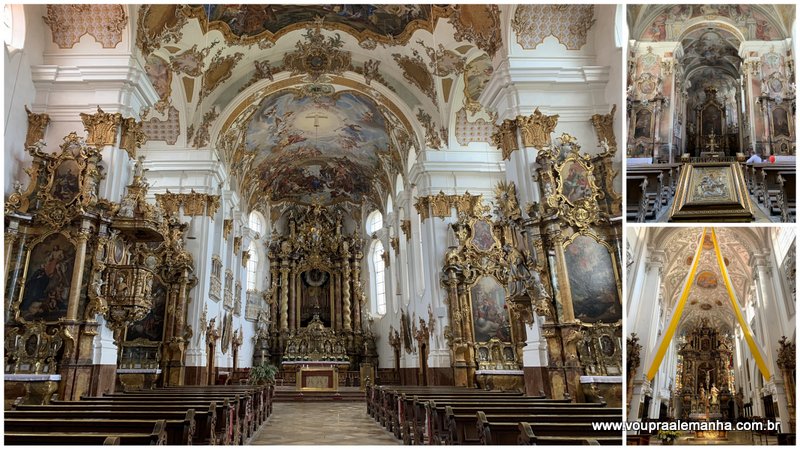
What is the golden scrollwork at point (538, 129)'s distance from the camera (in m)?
9.24

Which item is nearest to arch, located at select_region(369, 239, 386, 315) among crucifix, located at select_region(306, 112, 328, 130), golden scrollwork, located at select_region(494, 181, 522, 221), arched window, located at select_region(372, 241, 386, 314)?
arched window, located at select_region(372, 241, 386, 314)

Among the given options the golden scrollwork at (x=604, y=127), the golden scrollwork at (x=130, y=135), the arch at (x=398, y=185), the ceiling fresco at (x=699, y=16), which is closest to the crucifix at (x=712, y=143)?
the ceiling fresco at (x=699, y=16)

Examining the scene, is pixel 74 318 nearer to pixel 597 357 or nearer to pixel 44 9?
pixel 44 9

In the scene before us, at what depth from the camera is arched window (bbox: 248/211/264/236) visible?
26.0 m

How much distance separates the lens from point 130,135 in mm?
9531

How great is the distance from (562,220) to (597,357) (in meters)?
1.99

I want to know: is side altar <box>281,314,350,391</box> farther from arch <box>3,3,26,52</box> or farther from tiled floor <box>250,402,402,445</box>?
arch <box>3,3,26,52</box>

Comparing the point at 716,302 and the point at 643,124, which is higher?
the point at 643,124

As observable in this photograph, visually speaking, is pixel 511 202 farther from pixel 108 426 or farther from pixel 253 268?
pixel 253 268

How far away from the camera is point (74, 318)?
824 centimetres

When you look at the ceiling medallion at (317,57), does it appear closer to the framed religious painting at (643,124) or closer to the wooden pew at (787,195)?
the framed religious painting at (643,124)

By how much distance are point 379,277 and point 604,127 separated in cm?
1847

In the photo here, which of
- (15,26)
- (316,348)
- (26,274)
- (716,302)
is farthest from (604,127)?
(316,348)

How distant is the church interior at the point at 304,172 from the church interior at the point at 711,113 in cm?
28
